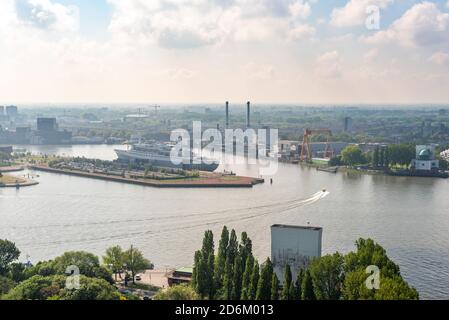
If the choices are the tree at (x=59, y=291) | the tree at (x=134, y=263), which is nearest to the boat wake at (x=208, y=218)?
the tree at (x=134, y=263)

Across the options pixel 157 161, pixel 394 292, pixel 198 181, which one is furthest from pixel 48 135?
pixel 394 292

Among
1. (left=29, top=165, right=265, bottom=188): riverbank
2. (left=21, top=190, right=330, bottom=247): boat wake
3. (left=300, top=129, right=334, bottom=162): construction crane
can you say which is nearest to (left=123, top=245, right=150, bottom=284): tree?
(left=21, top=190, right=330, bottom=247): boat wake

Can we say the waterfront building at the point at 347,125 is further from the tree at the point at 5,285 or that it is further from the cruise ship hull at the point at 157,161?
the tree at the point at 5,285

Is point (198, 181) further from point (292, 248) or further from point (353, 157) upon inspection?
point (292, 248)

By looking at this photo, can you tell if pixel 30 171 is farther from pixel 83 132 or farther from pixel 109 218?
pixel 83 132
